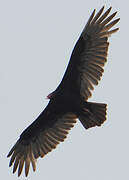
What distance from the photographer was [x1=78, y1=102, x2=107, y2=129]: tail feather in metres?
10.5

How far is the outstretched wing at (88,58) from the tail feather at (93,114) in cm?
28

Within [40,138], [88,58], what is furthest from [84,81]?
[40,138]

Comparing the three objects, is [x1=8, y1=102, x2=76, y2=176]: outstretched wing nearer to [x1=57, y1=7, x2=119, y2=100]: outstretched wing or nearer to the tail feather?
the tail feather

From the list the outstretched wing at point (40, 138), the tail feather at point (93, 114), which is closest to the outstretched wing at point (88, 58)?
the tail feather at point (93, 114)

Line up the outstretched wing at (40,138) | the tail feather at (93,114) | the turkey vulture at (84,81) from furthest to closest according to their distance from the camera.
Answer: the outstretched wing at (40,138), the turkey vulture at (84,81), the tail feather at (93,114)

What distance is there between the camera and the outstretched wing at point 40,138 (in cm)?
1127

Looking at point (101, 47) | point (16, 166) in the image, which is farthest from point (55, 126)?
point (101, 47)

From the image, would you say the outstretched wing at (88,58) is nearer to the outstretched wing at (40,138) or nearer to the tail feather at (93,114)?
the tail feather at (93,114)

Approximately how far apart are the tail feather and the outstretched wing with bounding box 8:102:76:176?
0.54m

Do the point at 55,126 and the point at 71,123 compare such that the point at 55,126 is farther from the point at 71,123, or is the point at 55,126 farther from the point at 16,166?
the point at 16,166

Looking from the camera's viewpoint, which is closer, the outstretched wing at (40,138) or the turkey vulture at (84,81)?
the turkey vulture at (84,81)

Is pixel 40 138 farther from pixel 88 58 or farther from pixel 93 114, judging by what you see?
pixel 88 58

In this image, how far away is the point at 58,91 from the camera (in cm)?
1070

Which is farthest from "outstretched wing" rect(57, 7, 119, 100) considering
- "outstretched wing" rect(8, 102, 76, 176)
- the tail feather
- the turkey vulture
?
"outstretched wing" rect(8, 102, 76, 176)
